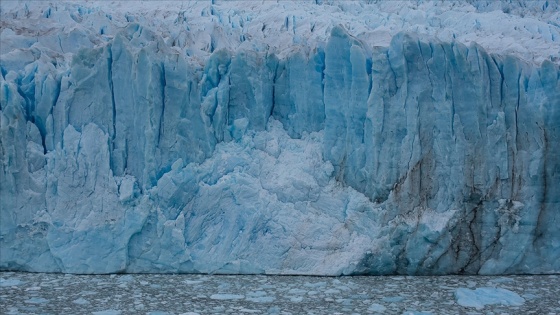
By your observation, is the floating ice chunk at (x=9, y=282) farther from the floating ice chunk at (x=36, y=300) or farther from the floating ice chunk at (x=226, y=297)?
the floating ice chunk at (x=226, y=297)

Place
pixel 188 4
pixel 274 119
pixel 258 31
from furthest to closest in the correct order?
pixel 188 4 < pixel 258 31 < pixel 274 119

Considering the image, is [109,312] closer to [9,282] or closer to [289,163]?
[9,282]

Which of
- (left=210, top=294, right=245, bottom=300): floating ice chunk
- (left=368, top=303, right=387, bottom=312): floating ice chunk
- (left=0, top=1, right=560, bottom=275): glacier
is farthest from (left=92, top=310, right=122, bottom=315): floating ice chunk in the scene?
(left=368, top=303, right=387, bottom=312): floating ice chunk

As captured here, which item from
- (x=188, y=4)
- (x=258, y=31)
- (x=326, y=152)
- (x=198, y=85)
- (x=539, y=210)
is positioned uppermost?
(x=188, y=4)

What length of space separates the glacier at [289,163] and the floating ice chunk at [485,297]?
441 mm

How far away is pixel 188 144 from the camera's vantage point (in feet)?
15.7

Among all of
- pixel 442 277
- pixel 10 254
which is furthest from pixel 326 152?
pixel 10 254

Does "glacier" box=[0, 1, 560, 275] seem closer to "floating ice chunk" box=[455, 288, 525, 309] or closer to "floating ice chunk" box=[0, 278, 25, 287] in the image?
"floating ice chunk" box=[0, 278, 25, 287]

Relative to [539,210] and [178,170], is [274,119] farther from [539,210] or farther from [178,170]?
[539,210]

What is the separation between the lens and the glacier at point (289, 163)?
15.2ft

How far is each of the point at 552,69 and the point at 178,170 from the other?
2818 mm

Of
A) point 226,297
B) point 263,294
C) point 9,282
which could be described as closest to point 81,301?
point 9,282

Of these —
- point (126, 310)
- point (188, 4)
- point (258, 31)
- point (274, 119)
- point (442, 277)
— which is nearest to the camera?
point (126, 310)

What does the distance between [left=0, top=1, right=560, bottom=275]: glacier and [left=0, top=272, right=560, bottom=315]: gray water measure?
0.15 meters
